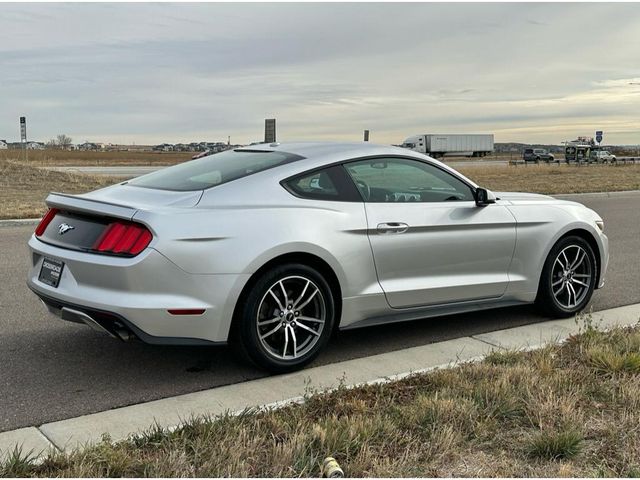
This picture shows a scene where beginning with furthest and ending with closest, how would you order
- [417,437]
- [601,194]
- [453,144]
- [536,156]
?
[453,144], [536,156], [601,194], [417,437]

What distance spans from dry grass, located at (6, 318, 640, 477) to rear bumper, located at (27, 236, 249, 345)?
0.77m

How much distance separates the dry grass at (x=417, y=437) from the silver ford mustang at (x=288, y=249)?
2.59 feet

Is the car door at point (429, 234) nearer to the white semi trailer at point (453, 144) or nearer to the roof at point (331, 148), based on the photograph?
the roof at point (331, 148)

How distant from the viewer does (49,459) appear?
3033 mm

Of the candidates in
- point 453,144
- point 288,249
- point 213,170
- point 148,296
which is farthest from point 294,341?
point 453,144

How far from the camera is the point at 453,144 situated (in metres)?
81.8

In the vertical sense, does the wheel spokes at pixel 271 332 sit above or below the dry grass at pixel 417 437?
above

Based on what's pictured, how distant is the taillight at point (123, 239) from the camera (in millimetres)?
3996

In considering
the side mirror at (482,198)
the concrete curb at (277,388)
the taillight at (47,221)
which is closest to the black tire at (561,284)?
the concrete curb at (277,388)

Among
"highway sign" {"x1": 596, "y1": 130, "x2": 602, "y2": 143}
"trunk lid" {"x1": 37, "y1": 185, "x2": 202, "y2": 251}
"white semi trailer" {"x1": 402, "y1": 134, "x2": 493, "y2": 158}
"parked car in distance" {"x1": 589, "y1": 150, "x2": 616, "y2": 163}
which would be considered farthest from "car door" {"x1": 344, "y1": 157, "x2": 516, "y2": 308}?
"white semi trailer" {"x1": 402, "y1": 134, "x2": 493, "y2": 158}

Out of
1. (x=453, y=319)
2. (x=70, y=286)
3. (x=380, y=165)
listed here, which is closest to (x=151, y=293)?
(x=70, y=286)

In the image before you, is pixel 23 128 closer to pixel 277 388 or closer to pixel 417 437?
pixel 277 388

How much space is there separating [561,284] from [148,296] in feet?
12.1

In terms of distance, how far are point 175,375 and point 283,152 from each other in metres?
1.80
